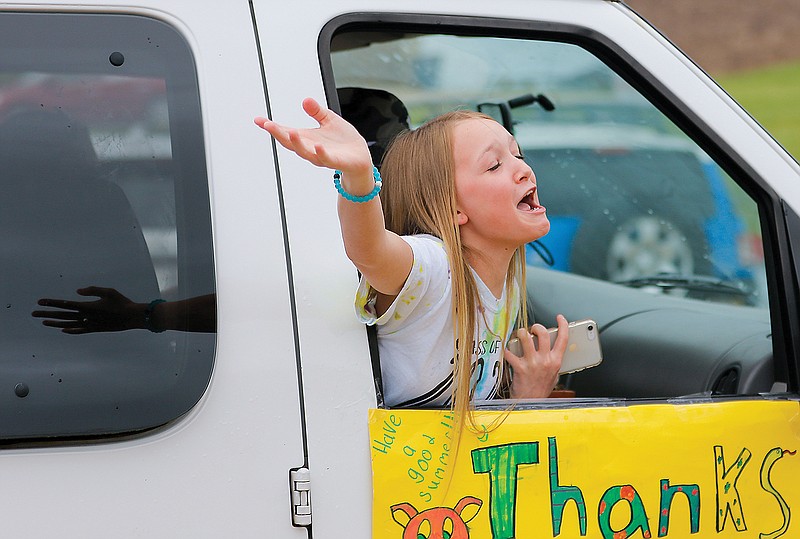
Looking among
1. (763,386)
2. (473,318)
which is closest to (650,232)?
(763,386)

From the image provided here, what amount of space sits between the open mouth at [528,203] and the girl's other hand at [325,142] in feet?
1.49

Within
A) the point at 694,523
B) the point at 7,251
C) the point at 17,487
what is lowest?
the point at 694,523

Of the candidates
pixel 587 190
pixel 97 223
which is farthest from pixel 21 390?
pixel 587 190

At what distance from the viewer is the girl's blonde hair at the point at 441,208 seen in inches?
71.2

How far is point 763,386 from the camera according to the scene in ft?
6.76

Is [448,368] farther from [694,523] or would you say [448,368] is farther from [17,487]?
[17,487]

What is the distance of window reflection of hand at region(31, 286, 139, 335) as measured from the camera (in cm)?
157

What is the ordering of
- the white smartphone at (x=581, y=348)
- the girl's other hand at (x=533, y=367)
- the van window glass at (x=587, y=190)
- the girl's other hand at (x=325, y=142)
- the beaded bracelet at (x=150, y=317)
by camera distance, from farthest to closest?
the van window glass at (x=587, y=190) < the white smartphone at (x=581, y=348) < the girl's other hand at (x=533, y=367) < the beaded bracelet at (x=150, y=317) < the girl's other hand at (x=325, y=142)

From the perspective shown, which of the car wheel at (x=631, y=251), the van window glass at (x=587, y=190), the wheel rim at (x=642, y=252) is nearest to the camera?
the van window glass at (x=587, y=190)

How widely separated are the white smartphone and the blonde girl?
75mm

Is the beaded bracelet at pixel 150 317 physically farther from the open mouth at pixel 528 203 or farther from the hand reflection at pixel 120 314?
the open mouth at pixel 528 203

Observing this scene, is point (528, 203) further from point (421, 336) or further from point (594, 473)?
point (594, 473)

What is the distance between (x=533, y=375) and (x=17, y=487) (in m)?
0.98

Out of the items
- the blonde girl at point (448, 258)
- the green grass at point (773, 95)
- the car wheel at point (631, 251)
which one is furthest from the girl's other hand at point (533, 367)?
the green grass at point (773, 95)
